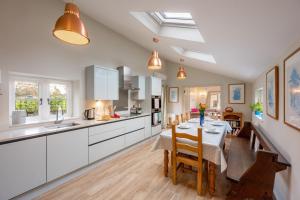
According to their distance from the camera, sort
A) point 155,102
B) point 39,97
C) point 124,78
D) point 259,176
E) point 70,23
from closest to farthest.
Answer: point 70,23, point 259,176, point 39,97, point 124,78, point 155,102

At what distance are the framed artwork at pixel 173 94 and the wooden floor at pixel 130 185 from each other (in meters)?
3.94

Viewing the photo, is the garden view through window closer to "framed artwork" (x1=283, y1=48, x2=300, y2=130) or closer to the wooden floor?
the wooden floor

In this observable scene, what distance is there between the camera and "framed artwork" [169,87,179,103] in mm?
6692

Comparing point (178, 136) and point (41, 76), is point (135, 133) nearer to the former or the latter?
point (178, 136)

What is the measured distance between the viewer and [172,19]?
115 inches

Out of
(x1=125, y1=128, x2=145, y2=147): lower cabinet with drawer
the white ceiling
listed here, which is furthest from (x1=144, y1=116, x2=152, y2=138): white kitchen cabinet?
the white ceiling

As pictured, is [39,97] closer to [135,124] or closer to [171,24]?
[135,124]

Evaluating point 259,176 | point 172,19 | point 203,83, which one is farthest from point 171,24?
point 203,83

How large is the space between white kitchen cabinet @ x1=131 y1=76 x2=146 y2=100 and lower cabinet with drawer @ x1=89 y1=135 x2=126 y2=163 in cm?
152

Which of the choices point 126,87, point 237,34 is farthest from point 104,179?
point 237,34

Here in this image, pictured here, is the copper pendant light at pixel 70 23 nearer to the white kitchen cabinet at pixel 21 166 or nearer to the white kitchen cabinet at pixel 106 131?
the white kitchen cabinet at pixel 21 166

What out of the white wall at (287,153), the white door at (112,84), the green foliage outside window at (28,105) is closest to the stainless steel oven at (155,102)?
the white door at (112,84)

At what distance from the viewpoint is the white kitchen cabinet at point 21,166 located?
179 cm

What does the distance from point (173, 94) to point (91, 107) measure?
4002 millimetres
